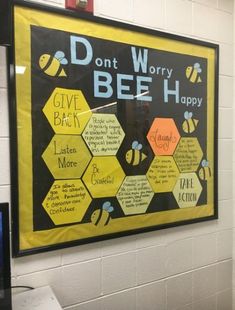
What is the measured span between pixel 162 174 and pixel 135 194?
22 cm

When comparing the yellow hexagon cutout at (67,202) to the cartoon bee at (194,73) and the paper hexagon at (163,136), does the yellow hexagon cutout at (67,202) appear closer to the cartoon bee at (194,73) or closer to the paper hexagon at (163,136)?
the paper hexagon at (163,136)

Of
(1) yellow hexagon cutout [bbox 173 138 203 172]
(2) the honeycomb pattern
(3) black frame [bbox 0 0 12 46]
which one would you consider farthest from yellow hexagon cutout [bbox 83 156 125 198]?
(3) black frame [bbox 0 0 12 46]

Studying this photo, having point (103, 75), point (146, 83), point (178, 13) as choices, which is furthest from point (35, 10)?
point (178, 13)

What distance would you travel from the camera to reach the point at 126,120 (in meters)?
1.73

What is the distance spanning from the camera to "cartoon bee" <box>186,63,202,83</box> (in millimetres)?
1957

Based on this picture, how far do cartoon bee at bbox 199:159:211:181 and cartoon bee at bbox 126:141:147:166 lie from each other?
0.46 metres

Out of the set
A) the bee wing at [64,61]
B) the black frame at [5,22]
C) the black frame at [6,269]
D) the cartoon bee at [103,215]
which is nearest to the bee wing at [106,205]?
the cartoon bee at [103,215]

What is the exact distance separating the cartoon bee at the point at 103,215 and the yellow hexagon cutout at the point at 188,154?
1.72 ft

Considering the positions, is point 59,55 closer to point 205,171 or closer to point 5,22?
point 5,22

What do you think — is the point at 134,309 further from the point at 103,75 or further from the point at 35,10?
the point at 35,10

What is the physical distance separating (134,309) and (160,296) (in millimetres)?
188

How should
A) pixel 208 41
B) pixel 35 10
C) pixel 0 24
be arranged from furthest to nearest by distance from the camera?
pixel 208 41, pixel 35 10, pixel 0 24

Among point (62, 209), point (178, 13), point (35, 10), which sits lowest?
point (62, 209)

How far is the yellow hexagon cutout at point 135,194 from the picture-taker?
1.73 m
